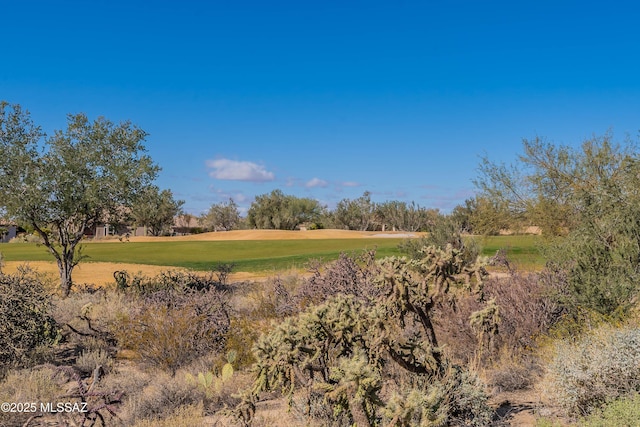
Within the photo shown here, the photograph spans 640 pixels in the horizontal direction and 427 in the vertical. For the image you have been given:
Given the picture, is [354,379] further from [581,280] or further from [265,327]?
[581,280]

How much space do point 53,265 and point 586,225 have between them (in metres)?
29.5

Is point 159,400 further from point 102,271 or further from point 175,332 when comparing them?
point 102,271

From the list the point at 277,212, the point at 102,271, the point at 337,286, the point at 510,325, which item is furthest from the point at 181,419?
the point at 277,212

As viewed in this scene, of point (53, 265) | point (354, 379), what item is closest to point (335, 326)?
point (354, 379)

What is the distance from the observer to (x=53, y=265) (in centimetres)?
3123

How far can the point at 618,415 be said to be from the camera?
5.42 metres

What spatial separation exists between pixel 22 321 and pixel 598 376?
8894 mm

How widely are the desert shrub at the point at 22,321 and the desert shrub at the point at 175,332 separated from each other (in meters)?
1.32

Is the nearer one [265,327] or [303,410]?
[303,410]

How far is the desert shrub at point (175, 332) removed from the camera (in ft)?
30.7

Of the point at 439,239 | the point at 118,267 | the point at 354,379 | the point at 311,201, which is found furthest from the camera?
the point at 311,201

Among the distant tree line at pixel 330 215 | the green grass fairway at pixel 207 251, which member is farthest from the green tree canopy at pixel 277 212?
the green grass fairway at pixel 207 251

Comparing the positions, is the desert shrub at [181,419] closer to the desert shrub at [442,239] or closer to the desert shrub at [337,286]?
the desert shrub at [337,286]

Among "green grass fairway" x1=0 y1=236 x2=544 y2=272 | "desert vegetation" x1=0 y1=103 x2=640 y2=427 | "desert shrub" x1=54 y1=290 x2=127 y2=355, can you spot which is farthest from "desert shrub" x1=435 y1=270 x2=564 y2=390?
"green grass fairway" x1=0 y1=236 x2=544 y2=272
